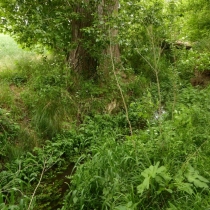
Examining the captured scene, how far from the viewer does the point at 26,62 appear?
5.84 metres

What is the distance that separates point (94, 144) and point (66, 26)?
117 inches

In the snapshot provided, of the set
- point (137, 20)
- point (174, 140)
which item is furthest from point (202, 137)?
point (137, 20)

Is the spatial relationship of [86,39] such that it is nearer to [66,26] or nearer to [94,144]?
[66,26]

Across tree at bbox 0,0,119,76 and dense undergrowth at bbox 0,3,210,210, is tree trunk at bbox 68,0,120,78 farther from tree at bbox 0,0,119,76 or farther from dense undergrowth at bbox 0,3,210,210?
dense undergrowth at bbox 0,3,210,210

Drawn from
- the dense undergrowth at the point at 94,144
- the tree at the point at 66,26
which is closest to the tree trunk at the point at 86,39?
the tree at the point at 66,26

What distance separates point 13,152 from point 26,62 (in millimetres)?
3019

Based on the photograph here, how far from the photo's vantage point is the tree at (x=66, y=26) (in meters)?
4.39

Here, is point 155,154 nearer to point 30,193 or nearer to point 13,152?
point 30,193

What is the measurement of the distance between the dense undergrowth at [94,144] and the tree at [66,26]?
0.45 meters

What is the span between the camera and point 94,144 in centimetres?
393

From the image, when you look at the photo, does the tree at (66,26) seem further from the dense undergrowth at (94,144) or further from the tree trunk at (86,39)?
the dense undergrowth at (94,144)

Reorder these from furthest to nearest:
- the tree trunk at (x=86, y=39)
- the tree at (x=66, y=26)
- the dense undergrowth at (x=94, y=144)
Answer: the tree trunk at (x=86, y=39)
the tree at (x=66, y=26)
the dense undergrowth at (x=94, y=144)

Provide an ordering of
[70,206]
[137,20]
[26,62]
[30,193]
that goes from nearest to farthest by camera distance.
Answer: [70,206] < [30,193] < [137,20] < [26,62]

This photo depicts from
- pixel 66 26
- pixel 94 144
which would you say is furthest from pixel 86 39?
pixel 94 144
